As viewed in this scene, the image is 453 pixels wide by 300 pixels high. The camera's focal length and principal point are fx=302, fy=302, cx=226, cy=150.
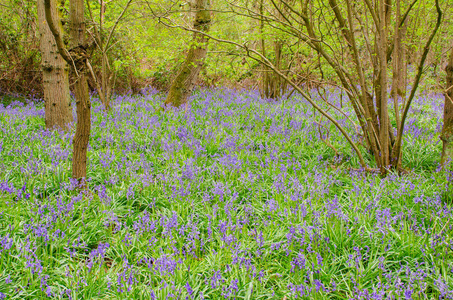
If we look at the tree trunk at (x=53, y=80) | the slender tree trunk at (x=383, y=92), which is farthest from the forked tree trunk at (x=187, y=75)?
the slender tree trunk at (x=383, y=92)

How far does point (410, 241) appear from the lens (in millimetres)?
2535

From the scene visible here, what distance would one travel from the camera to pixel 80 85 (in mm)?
3125

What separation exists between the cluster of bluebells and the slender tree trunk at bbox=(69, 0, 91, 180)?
0.26m

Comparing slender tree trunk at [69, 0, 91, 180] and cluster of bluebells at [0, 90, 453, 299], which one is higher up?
slender tree trunk at [69, 0, 91, 180]

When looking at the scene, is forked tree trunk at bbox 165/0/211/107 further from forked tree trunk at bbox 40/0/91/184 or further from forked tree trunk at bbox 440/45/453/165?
forked tree trunk at bbox 440/45/453/165

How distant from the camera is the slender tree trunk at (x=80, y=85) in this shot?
3.00 meters

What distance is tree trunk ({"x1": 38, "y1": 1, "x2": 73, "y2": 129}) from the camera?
550cm

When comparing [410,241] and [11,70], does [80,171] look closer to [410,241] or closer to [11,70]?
[410,241]

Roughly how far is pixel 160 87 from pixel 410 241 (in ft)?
44.1

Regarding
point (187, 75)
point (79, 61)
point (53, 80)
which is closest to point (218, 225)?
point (79, 61)

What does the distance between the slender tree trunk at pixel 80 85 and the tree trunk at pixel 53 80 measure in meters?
2.70

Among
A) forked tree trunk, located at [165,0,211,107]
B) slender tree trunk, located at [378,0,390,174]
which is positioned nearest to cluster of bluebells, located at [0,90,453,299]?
slender tree trunk, located at [378,0,390,174]

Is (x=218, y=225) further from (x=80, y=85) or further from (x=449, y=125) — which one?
(x=449, y=125)

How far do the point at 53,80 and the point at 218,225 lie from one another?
4666 millimetres
